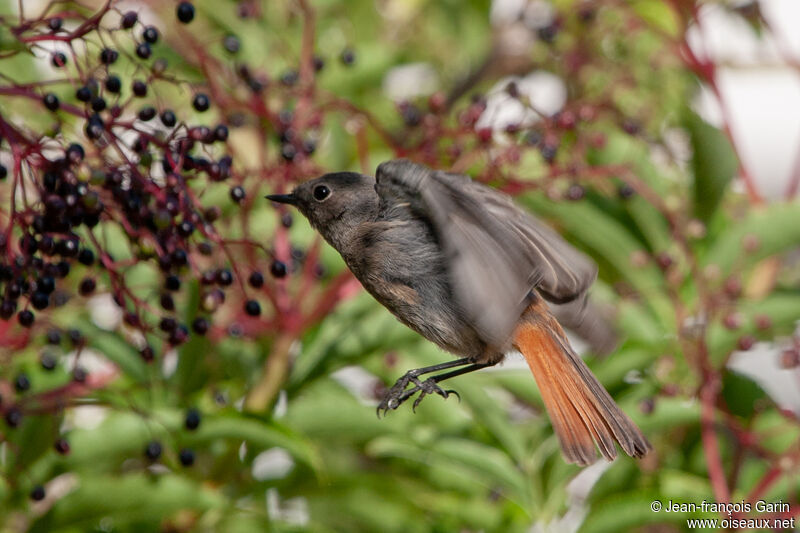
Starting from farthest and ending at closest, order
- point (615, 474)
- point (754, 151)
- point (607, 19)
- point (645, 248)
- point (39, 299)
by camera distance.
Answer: point (754, 151), point (607, 19), point (645, 248), point (615, 474), point (39, 299)

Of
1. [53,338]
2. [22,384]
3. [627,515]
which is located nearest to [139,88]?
[53,338]

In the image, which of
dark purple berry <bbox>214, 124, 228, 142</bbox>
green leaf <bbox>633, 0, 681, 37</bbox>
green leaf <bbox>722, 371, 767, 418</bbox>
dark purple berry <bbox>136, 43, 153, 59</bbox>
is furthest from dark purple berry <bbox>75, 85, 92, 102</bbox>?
green leaf <bbox>633, 0, 681, 37</bbox>

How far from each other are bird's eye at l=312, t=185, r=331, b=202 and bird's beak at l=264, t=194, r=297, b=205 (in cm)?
5

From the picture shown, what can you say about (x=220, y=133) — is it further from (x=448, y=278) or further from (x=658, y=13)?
(x=658, y=13)

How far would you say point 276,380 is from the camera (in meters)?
2.37

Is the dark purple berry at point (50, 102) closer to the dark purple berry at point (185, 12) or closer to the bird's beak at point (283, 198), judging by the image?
the dark purple berry at point (185, 12)

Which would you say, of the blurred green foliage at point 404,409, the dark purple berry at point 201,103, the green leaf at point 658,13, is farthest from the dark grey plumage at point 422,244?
the green leaf at point 658,13

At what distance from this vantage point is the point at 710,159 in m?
2.72

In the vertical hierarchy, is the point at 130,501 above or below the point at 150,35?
below

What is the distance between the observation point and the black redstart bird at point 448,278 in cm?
201

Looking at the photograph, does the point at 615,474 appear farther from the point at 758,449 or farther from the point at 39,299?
the point at 39,299

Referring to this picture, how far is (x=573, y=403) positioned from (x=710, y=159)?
98 centimetres

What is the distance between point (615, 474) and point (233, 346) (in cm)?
101

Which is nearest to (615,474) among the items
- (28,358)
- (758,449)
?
(758,449)
